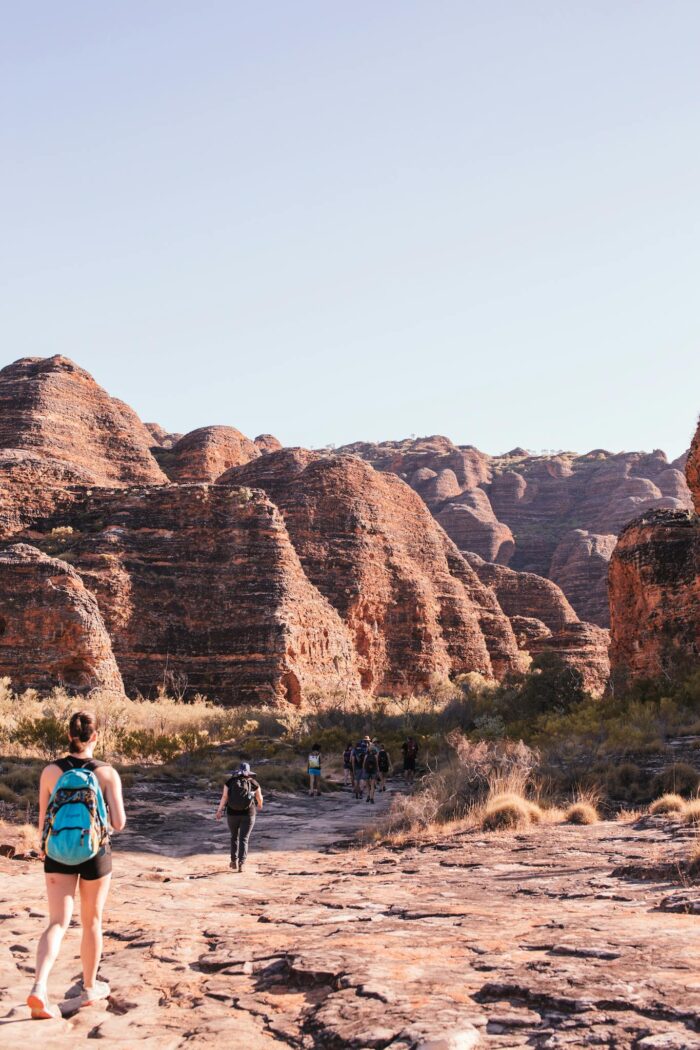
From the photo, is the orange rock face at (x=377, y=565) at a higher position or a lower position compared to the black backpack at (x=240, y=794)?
higher

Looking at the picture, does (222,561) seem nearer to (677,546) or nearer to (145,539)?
(145,539)

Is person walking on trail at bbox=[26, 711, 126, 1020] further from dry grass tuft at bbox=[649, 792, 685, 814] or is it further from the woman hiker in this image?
the woman hiker

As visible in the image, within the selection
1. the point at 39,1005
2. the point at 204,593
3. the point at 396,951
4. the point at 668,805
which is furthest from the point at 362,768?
the point at 204,593

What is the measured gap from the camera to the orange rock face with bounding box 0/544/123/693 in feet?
93.6

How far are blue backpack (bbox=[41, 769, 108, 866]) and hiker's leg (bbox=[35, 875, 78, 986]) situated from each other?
5.3 inches

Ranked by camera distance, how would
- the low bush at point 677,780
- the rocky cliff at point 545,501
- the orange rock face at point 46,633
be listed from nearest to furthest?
the low bush at point 677,780 < the orange rock face at point 46,633 < the rocky cliff at point 545,501

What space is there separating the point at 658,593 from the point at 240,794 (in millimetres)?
19440

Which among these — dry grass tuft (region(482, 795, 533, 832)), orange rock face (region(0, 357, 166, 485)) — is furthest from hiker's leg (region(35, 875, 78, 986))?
orange rock face (region(0, 357, 166, 485))

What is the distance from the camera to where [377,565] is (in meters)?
48.4

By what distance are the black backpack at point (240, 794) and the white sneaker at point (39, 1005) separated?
6994 mm

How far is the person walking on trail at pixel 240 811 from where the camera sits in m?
12.1

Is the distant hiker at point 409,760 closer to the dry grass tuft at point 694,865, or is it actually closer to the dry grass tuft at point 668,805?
the dry grass tuft at point 668,805

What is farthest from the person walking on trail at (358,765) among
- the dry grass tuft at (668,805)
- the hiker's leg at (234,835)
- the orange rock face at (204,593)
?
the orange rock face at (204,593)

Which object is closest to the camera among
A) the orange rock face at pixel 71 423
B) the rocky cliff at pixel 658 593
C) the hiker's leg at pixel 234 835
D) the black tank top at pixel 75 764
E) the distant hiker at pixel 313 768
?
the black tank top at pixel 75 764
